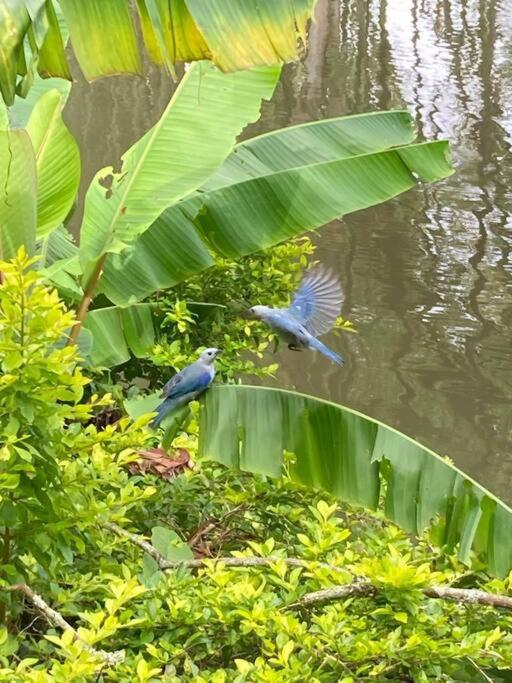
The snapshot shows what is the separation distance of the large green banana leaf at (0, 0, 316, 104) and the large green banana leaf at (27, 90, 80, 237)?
0.96 meters

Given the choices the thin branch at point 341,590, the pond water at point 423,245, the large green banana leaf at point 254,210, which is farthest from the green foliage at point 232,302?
the pond water at point 423,245

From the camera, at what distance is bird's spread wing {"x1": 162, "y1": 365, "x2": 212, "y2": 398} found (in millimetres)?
2498

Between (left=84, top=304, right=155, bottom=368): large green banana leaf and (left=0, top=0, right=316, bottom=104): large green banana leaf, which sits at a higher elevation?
(left=0, top=0, right=316, bottom=104): large green banana leaf

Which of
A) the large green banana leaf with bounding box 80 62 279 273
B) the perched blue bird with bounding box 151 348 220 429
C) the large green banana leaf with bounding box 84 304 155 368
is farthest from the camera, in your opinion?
the large green banana leaf with bounding box 84 304 155 368

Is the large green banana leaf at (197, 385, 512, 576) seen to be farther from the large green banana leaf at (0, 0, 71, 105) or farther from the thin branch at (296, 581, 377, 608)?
the large green banana leaf at (0, 0, 71, 105)

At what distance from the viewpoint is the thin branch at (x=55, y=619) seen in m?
1.55

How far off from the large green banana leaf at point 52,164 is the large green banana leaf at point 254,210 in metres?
0.32

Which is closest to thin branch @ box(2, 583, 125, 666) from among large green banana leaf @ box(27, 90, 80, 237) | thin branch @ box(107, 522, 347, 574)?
thin branch @ box(107, 522, 347, 574)

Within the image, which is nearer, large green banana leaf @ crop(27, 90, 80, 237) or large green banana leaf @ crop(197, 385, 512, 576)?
large green banana leaf @ crop(197, 385, 512, 576)

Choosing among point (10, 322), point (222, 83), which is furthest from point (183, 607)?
point (222, 83)

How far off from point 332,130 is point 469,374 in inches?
108

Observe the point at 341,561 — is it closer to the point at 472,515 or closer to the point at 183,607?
the point at 183,607

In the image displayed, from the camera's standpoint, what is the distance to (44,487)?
164 centimetres

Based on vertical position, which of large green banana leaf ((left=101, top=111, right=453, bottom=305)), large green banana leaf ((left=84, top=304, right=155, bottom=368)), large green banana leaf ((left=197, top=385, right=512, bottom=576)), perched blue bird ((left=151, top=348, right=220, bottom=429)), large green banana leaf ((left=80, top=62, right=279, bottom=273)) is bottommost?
large green banana leaf ((left=197, top=385, right=512, bottom=576))
